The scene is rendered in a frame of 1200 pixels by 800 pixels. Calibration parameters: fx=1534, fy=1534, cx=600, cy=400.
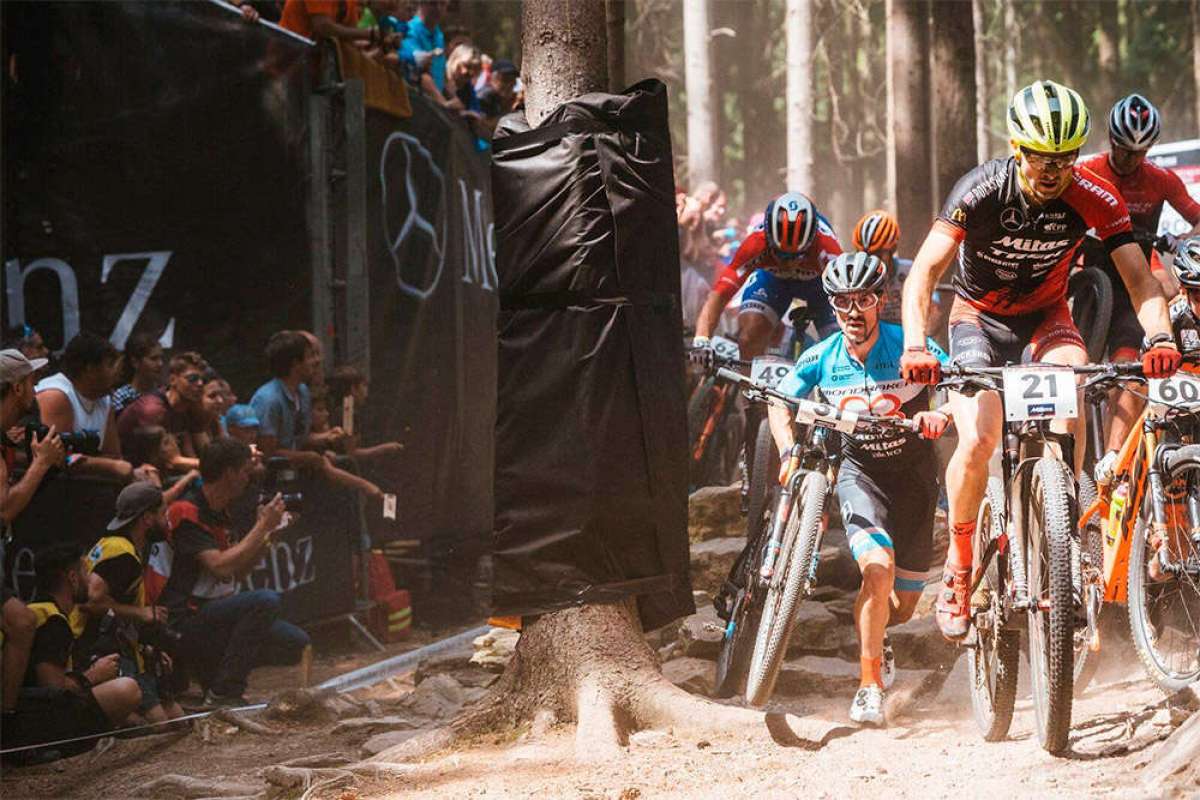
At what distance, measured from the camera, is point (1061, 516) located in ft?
17.8

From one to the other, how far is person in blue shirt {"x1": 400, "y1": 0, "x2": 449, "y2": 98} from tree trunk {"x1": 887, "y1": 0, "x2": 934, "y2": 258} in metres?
4.02

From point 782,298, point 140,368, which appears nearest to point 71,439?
point 140,368

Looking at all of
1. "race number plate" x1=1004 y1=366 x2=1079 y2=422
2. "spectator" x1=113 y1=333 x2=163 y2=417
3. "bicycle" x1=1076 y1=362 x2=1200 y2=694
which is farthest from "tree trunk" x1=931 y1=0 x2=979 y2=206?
"race number plate" x1=1004 y1=366 x2=1079 y2=422

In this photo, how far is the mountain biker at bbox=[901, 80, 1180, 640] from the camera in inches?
231

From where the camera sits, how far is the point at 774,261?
8766mm

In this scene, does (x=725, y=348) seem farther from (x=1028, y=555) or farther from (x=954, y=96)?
(x=954, y=96)

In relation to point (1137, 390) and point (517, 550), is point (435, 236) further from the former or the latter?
point (1137, 390)

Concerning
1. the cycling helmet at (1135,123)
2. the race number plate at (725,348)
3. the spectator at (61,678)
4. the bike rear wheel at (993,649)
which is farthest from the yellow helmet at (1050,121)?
the spectator at (61,678)

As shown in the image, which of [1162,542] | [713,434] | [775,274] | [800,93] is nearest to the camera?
[1162,542]

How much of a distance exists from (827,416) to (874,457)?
0.59 m

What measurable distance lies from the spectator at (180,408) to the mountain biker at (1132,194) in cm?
463

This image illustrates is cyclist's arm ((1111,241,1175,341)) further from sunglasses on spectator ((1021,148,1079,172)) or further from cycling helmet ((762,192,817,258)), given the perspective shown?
cycling helmet ((762,192,817,258))

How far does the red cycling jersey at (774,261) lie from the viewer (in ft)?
28.5

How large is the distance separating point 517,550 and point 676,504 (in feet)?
2.36
